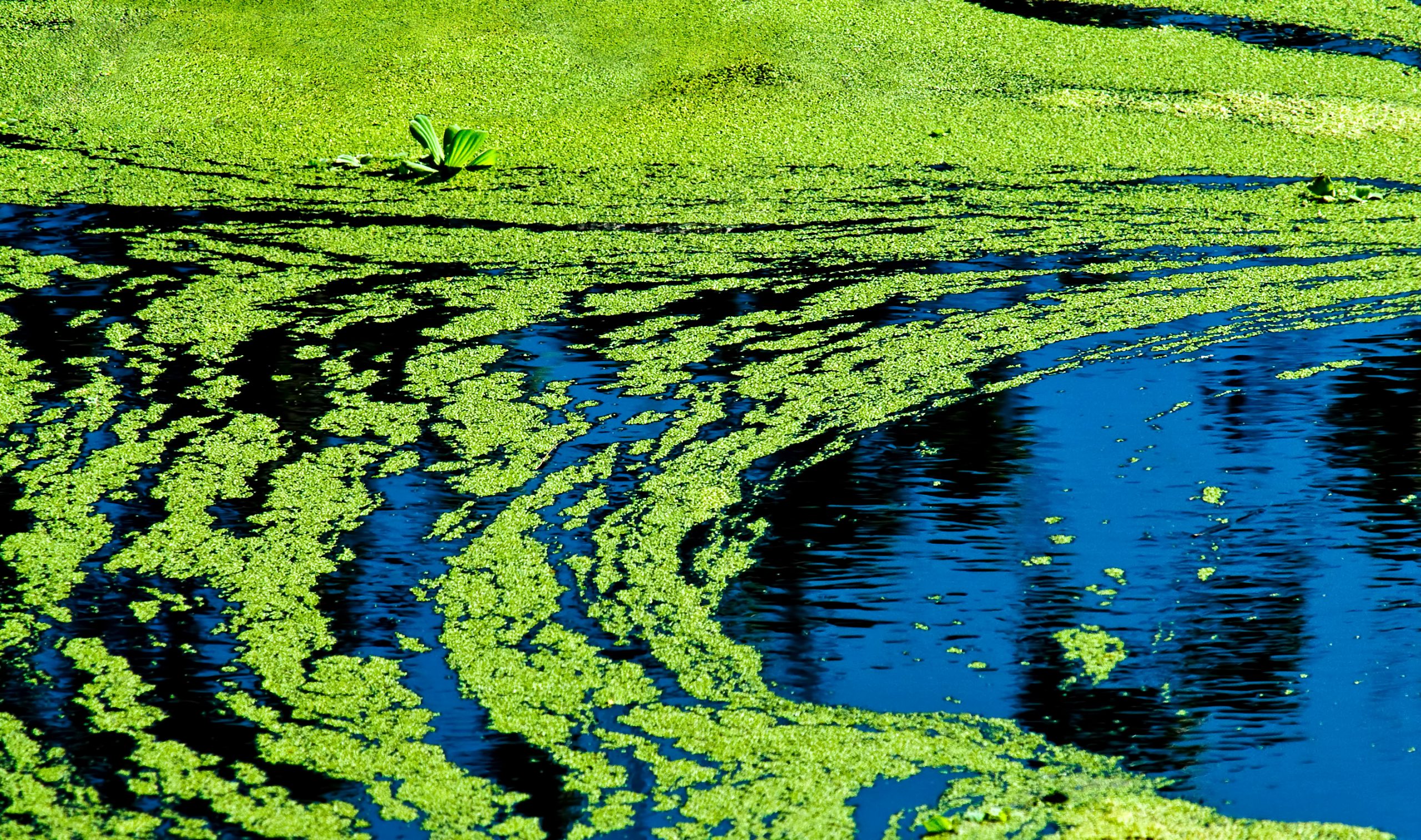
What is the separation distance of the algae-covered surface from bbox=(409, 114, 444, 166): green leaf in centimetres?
11

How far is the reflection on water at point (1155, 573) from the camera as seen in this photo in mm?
1391

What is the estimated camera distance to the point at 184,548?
68.1 inches

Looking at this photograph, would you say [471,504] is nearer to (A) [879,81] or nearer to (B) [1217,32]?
(A) [879,81]

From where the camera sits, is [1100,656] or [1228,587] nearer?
[1100,656]

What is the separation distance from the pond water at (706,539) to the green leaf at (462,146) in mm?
553

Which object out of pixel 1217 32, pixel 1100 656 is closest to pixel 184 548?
pixel 1100 656

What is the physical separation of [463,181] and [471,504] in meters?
1.55

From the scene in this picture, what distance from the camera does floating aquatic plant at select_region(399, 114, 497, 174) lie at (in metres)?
3.24

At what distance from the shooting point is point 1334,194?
3020mm

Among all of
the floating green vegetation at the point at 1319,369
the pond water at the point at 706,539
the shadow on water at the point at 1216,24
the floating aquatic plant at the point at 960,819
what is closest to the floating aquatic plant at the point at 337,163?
the pond water at the point at 706,539

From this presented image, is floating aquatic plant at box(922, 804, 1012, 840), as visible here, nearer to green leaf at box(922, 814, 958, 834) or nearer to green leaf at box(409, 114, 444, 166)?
green leaf at box(922, 814, 958, 834)

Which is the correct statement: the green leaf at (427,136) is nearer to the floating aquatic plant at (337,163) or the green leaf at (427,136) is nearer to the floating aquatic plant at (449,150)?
the floating aquatic plant at (449,150)

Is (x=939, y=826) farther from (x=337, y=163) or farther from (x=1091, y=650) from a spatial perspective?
(x=337, y=163)

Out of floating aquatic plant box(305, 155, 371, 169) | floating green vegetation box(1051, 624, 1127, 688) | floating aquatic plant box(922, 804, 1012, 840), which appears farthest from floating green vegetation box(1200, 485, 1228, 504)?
floating aquatic plant box(305, 155, 371, 169)
